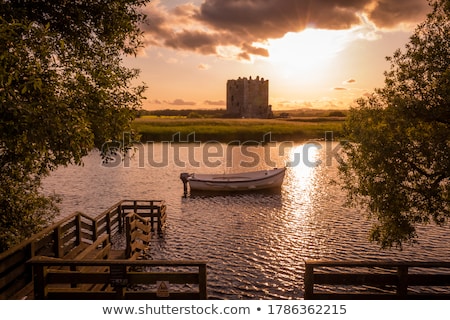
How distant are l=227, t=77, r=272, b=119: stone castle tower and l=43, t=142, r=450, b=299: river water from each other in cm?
12758

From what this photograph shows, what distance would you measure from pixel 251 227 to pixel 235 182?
1455cm

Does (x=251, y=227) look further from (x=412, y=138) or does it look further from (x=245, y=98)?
(x=245, y=98)

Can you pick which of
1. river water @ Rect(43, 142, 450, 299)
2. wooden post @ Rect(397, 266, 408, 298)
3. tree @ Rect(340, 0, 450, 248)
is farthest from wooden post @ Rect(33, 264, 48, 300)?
tree @ Rect(340, 0, 450, 248)

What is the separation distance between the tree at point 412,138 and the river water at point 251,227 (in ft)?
8.73

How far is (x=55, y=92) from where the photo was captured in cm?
1196

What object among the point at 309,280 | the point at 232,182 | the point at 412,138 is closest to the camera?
the point at 309,280

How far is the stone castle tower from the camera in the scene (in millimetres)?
186750

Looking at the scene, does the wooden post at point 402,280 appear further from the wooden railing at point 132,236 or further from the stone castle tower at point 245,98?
the stone castle tower at point 245,98

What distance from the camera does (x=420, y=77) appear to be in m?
15.8

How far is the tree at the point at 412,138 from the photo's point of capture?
50.3 ft

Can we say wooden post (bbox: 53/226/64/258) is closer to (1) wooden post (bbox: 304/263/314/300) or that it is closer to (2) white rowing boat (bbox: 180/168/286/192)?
(1) wooden post (bbox: 304/263/314/300)

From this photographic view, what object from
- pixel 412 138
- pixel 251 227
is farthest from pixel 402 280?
pixel 251 227


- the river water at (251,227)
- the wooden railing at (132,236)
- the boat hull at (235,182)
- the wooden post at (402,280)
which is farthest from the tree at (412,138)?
the boat hull at (235,182)

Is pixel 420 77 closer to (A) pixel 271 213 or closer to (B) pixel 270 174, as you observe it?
(A) pixel 271 213
